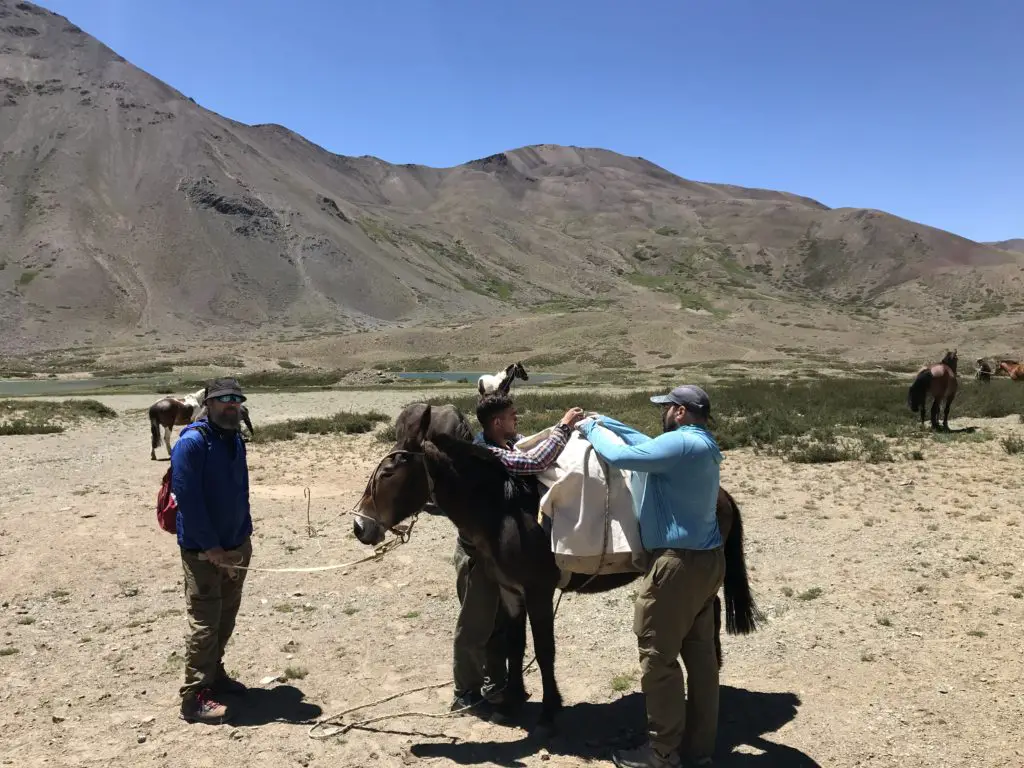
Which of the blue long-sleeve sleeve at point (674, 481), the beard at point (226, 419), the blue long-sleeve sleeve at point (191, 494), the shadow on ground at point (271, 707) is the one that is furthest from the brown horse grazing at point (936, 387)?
the blue long-sleeve sleeve at point (191, 494)

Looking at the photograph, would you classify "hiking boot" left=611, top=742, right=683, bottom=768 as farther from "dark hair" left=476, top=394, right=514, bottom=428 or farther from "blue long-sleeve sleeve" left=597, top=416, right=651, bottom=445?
"dark hair" left=476, top=394, right=514, bottom=428

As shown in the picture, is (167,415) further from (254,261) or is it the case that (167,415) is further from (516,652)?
(254,261)

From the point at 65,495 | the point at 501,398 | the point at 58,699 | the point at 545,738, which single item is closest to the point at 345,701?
the point at 545,738

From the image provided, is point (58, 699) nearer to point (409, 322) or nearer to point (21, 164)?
point (409, 322)

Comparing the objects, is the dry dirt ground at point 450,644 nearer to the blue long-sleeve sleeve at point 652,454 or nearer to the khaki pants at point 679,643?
the khaki pants at point 679,643

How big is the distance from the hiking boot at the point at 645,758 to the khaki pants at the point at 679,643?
0.08 meters

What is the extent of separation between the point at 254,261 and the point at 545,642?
118m

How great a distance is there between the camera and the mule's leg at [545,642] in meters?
4.54

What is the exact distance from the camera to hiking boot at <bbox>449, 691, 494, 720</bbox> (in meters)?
5.08

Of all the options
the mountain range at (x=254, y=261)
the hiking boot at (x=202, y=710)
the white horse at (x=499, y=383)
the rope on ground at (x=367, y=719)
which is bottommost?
the rope on ground at (x=367, y=719)

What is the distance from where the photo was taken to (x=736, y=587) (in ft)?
16.6

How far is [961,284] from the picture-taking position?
479 ft

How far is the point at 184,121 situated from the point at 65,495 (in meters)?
143

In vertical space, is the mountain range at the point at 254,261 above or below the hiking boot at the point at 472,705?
above
